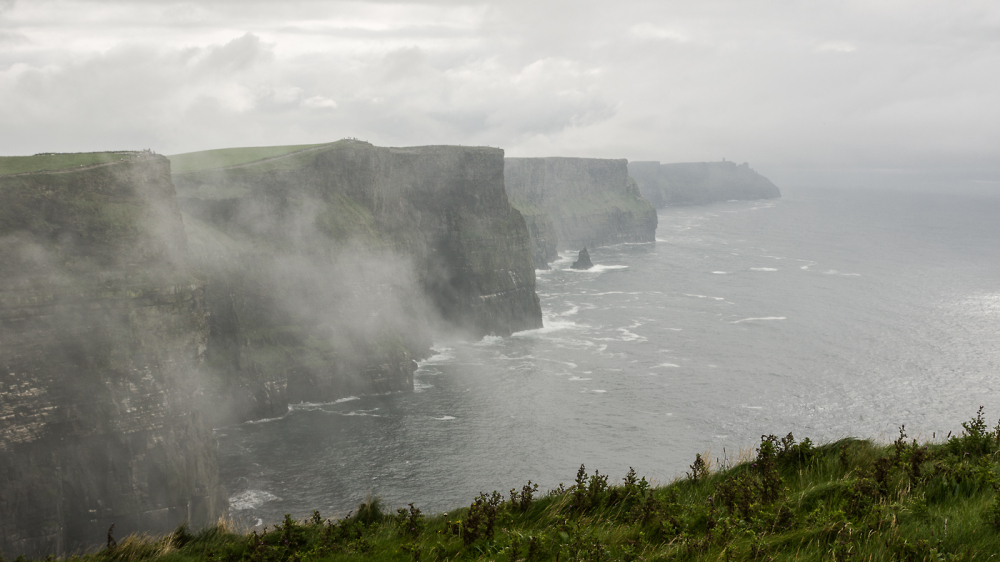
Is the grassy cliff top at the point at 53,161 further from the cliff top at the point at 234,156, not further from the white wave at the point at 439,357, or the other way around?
the white wave at the point at 439,357

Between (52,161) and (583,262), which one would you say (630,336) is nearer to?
(583,262)

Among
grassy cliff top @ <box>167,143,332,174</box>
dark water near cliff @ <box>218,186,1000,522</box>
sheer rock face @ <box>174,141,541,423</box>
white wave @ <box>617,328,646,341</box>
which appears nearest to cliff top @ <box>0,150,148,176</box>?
sheer rock face @ <box>174,141,541,423</box>

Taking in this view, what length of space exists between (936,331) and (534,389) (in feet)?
230

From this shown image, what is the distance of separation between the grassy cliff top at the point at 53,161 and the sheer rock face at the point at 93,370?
2.24 meters

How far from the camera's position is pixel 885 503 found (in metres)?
9.99

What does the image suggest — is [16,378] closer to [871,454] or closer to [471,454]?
[471,454]

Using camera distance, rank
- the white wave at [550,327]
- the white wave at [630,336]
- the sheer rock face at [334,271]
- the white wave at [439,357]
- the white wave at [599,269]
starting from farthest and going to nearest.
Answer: the white wave at [599,269], the white wave at [550,327], the white wave at [630,336], the white wave at [439,357], the sheer rock face at [334,271]

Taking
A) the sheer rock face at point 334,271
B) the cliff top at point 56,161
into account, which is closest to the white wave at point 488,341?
the sheer rock face at point 334,271

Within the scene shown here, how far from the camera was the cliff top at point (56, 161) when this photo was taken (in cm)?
4816

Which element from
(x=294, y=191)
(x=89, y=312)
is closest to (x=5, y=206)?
(x=89, y=312)

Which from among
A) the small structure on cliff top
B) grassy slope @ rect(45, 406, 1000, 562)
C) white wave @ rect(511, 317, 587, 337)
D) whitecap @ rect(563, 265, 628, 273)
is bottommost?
white wave @ rect(511, 317, 587, 337)

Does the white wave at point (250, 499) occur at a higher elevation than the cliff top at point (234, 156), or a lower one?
lower

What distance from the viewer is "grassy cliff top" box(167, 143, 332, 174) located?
263 ft

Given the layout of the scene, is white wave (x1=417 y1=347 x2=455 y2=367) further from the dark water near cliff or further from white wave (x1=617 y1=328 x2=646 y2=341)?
white wave (x1=617 y1=328 x2=646 y2=341)
